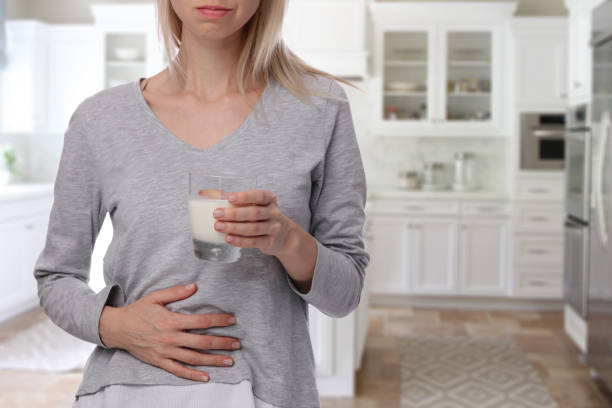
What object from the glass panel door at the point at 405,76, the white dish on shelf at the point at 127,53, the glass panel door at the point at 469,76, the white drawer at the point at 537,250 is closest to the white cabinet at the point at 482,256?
the white drawer at the point at 537,250

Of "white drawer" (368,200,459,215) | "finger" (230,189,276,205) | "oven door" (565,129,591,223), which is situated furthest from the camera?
"white drawer" (368,200,459,215)

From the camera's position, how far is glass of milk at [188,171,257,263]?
71 cm

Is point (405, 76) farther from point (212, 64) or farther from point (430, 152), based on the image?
point (212, 64)

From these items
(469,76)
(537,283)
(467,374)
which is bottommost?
(467,374)

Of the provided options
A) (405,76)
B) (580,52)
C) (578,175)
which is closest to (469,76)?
(405,76)

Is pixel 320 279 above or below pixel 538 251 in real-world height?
above

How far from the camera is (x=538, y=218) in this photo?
16.7 ft

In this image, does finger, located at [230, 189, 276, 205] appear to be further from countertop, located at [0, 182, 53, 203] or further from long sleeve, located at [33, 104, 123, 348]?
countertop, located at [0, 182, 53, 203]

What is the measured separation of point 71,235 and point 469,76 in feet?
16.2

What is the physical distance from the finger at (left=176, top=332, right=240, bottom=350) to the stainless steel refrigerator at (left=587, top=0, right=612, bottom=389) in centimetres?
271

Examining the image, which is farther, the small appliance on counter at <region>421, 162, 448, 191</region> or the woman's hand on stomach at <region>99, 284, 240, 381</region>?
the small appliance on counter at <region>421, 162, 448, 191</region>

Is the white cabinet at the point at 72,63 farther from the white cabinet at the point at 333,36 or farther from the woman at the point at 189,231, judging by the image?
the woman at the point at 189,231

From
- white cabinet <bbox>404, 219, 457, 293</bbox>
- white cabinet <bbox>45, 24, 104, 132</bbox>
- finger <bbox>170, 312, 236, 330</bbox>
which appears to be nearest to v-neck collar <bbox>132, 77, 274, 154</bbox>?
finger <bbox>170, 312, 236, 330</bbox>

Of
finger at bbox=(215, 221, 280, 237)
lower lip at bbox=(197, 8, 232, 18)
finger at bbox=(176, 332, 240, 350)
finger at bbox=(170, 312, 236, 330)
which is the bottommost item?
finger at bbox=(176, 332, 240, 350)
